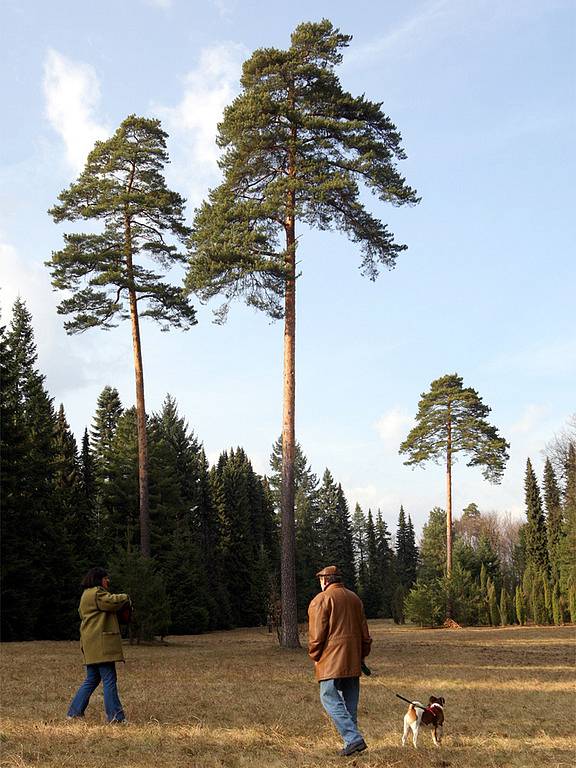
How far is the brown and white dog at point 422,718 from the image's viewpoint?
725 centimetres

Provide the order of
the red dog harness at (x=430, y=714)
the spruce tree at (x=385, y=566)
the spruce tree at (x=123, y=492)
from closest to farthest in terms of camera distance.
Answer: the red dog harness at (x=430, y=714) → the spruce tree at (x=123, y=492) → the spruce tree at (x=385, y=566)

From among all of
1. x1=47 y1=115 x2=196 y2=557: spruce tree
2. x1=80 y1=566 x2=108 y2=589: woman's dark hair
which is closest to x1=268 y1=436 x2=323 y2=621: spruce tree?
x1=47 y1=115 x2=196 y2=557: spruce tree

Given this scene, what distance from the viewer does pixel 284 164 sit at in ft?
68.6

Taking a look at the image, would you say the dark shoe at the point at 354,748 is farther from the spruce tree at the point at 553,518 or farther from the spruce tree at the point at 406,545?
the spruce tree at the point at 406,545

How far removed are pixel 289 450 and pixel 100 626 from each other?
1174 centimetres

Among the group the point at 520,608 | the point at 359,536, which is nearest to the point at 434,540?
the point at 520,608

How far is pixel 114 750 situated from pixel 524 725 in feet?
17.0


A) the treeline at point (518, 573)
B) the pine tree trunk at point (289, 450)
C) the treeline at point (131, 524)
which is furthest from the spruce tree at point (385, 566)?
the pine tree trunk at point (289, 450)

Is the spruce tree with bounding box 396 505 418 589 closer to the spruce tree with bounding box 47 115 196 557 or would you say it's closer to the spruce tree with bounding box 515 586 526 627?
the spruce tree with bounding box 515 586 526 627

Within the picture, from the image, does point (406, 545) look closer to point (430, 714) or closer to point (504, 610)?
point (504, 610)

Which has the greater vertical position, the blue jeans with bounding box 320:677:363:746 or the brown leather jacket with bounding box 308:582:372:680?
the brown leather jacket with bounding box 308:582:372:680

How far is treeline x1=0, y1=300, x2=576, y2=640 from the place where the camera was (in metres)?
29.3

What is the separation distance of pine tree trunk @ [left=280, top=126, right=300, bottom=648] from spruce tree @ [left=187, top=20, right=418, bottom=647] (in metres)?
0.03

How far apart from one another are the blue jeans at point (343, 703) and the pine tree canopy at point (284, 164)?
13881mm
